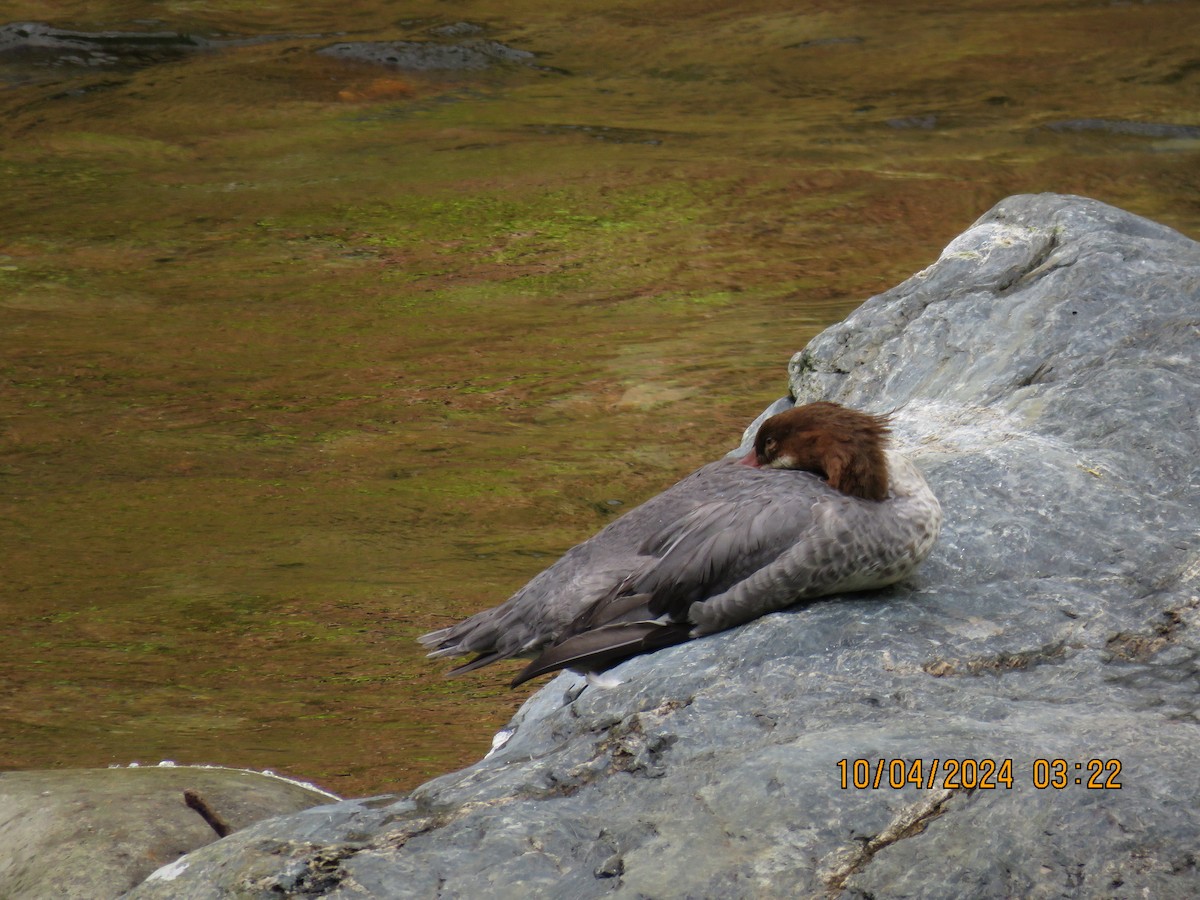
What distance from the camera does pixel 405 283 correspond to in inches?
377

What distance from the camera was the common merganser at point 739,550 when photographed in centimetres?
307

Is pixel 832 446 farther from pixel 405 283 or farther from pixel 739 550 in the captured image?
pixel 405 283

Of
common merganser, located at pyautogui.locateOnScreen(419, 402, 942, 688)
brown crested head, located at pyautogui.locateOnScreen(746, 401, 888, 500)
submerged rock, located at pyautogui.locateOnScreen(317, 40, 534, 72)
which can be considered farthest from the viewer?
submerged rock, located at pyautogui.locateOnScreen(317, 40, 534, 72)

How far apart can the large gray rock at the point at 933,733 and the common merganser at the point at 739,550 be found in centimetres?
10

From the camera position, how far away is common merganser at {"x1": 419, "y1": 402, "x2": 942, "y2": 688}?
121 inches

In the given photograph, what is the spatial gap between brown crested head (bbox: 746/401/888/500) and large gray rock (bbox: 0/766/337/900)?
154cm

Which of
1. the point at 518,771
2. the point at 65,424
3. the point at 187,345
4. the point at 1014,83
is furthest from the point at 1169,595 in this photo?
the point at 1014,83

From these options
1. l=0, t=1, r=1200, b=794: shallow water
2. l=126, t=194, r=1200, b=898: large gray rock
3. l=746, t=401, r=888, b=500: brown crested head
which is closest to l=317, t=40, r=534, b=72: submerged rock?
l=0, t=1, r=1200, b=794: shallow water

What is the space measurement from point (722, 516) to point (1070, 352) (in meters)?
1.32
